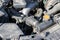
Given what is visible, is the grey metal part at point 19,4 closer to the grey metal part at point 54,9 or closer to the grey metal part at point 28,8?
the grey metal part at point 28,8

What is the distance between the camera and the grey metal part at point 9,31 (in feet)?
14.0

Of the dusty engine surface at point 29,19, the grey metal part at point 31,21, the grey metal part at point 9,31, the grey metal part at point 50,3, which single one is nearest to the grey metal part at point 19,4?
the dusty engine surface at point 29,19

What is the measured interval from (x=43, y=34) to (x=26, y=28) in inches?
19.0

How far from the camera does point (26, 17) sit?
491 centimetres

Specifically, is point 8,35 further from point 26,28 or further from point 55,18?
point 55,18

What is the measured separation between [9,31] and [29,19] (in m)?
0.62

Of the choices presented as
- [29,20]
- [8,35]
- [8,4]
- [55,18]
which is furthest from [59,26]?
[8,4]

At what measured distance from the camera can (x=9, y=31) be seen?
4375mm

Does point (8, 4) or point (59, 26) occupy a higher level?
point (8, 4)

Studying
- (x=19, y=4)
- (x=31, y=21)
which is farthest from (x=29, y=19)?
(x=19, y=4)

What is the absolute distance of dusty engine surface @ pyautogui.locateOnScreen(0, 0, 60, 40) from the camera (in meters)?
4.34

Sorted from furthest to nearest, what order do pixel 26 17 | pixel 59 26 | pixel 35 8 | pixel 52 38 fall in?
pixel 35 8, pixel 26 17, pixel 59 26, pixel 52 38

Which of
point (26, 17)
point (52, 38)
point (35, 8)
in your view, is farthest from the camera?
point (35, 8)

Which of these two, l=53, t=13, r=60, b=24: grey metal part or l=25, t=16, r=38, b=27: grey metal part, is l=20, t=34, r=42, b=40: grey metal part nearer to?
l=25, t=16, r=38, b=27: grey metal part
